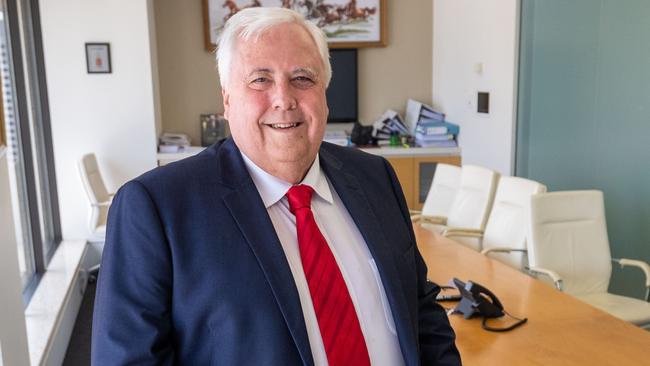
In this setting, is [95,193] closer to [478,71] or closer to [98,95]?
[98,95]

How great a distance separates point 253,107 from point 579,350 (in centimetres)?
159

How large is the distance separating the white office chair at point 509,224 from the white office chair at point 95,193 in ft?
9.19

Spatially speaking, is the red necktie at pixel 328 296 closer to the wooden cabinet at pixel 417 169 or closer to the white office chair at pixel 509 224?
the white office chair at pixel 509 224

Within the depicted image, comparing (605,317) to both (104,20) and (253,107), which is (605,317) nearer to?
(253,107)

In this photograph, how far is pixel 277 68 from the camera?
1.21 metres

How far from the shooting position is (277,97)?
122 cm

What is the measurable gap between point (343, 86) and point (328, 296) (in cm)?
548

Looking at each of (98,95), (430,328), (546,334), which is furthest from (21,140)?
(430,328)

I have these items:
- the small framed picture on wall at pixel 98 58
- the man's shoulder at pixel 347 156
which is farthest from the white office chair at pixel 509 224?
the small framed picture on wall at pixel 98 58

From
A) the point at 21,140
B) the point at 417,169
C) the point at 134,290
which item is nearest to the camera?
the point at 134,290

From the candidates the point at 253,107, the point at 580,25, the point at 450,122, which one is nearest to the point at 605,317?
the point at 253,107

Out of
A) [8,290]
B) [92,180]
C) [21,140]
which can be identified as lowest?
[92,180]

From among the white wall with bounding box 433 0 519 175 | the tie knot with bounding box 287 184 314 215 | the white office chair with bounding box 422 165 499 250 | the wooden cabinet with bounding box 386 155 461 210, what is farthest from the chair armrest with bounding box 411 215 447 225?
the tie knot with bounding box 287 184 314 215

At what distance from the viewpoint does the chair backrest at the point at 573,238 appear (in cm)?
361
